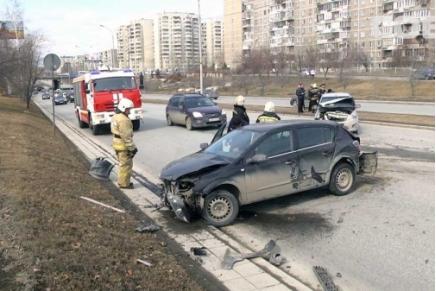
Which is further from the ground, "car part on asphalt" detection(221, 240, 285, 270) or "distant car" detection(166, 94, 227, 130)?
"distant car" detection(166, 94, 227, 130)

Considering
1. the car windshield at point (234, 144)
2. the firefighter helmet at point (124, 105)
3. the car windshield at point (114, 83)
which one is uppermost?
the car windshield at point (114, 83)

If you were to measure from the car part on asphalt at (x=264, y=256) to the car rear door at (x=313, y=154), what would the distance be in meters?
2.20

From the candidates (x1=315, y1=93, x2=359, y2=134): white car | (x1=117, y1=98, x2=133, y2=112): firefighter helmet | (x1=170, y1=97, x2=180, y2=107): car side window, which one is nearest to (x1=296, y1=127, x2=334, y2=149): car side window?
(x1=117, y1=98, x2=133, y2=112): firefighter helmet

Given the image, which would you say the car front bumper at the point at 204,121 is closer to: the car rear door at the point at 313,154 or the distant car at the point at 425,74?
the car rear door at the point at 313,154

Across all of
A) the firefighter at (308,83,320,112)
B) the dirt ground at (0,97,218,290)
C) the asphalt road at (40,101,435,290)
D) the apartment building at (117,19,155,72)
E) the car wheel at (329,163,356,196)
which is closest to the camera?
the dirt ground at (0,97,218,290)

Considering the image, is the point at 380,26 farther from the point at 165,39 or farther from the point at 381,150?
the point at 381,150

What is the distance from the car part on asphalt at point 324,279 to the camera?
514 centimetres

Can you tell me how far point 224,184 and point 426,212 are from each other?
3065 millimetres

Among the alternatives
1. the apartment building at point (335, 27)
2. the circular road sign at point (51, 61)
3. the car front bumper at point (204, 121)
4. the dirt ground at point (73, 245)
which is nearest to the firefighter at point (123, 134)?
the dirt ground at point (73, 245)

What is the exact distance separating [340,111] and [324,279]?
46.4 ft

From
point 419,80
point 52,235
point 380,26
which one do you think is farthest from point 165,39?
point 52,235

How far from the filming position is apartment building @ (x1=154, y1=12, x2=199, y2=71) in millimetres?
108688

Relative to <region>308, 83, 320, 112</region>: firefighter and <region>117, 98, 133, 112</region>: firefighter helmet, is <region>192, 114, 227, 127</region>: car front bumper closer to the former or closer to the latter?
<region>308, 83, 320, 112</region>: firefighter

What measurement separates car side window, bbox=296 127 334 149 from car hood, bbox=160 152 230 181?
4.66 ft
